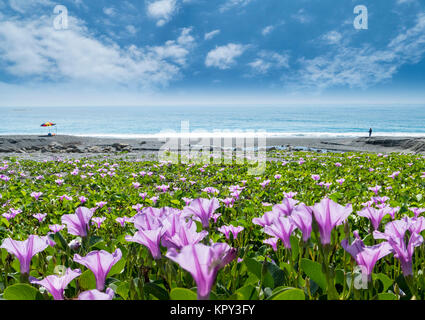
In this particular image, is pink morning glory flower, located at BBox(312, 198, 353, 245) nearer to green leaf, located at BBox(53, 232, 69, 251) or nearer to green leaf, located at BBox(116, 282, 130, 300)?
green leaf, located at BBox(116, 282, 130, 300)

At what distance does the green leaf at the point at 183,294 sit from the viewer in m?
0.92

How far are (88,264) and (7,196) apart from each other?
5094 millimetres

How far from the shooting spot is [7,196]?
5.09m

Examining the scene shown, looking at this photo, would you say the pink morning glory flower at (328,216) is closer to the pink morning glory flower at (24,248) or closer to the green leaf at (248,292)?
the green leaf at (248,292)

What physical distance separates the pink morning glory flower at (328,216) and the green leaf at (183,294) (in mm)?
588

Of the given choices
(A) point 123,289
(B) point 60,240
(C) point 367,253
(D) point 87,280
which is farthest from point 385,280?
(B) point 60,240

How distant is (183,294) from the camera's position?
93 cm

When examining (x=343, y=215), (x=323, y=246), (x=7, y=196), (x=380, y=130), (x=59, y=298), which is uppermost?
(x=380, y=130)

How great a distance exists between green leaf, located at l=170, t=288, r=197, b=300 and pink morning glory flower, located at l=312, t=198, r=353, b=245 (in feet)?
1.93

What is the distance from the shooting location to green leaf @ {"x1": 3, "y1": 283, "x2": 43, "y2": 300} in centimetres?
108

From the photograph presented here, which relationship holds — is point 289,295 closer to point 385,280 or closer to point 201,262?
point 201,262

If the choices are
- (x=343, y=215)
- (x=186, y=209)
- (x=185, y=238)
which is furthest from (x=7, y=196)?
(x=343, y=215)

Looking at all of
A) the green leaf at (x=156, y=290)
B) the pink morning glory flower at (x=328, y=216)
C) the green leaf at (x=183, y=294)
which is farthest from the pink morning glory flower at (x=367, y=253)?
the green leaf at (x=156, y=290)
